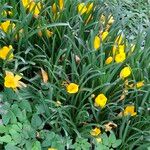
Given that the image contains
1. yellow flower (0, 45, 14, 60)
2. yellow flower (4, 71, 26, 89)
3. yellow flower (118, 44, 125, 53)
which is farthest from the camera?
yellow flower (118, 44, 125, 53)

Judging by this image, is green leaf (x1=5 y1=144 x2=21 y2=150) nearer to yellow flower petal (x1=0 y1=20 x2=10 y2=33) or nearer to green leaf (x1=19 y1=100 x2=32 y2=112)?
green leaf (x1=19 y1=100 x2=32 y2=112)

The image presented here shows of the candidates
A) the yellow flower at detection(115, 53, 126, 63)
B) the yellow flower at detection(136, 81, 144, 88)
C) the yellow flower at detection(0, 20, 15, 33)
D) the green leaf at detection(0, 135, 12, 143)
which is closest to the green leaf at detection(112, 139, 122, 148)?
the yellow flower at detection(136, 81, 144, 88)

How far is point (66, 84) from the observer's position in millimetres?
2680

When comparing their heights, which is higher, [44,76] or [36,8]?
[36,8]

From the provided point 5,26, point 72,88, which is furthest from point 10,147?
point 5,26

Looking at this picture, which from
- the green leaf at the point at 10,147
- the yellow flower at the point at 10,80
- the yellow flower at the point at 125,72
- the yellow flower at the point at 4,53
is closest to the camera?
the green leaf at the point at 10,147

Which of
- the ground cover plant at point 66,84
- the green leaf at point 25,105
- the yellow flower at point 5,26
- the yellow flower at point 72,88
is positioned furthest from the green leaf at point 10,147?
the yellow flower at point 5,26

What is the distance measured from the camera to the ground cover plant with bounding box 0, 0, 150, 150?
8.32 ft

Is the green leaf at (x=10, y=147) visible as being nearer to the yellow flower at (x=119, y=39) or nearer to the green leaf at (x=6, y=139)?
the green leaf at (x=6, y=139)

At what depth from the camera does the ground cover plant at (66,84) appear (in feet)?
8.32

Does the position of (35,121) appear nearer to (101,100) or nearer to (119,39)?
(101,100)

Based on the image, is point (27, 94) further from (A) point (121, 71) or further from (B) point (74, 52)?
(A) point (121, 71)

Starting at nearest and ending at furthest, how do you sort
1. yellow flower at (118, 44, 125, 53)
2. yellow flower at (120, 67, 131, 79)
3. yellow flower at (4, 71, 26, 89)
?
yellow flower at (4, 71, 26, 89)
yellow flower at (120, 67, 131, 79)
yellow flower at (118, 44, 125, 53)

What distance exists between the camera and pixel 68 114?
263 centimetres
